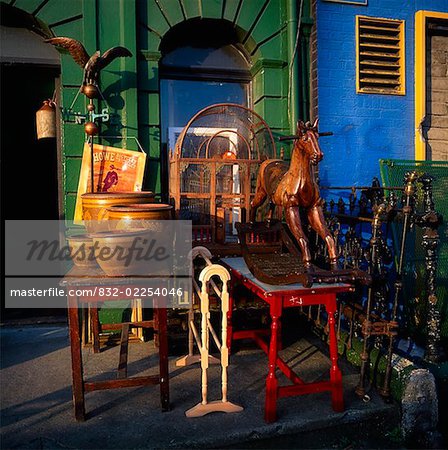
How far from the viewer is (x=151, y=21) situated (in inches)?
215

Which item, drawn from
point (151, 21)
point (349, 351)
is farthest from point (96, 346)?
point (151, 21)

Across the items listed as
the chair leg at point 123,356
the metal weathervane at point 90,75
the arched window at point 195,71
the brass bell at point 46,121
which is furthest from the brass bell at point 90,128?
the chair leg at point 123,356

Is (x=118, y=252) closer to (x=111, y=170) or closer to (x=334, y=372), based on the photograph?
(x=334, y=372)

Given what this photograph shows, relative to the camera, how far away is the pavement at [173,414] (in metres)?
3.30

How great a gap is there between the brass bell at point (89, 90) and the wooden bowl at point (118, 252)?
232 cm

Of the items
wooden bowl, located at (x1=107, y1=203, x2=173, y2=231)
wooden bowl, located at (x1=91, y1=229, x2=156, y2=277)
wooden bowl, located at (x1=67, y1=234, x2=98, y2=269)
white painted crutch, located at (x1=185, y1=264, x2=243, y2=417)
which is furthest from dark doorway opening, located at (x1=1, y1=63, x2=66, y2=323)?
white painted crutch, located at (x1=185, y1=264, x2=243, y2=417)

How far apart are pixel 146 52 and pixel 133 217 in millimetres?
2553

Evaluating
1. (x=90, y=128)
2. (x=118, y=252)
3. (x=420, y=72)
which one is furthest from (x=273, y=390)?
(x=420, y=72)

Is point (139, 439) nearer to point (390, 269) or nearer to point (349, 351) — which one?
point (349, 351)

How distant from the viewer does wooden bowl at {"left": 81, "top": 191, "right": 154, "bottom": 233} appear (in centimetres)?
432

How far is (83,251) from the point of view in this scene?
3555 mm

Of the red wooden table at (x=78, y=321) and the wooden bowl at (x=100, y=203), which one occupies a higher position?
the wooden bowl at (x=100, y=203)

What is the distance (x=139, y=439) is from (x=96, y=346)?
1.85 metres

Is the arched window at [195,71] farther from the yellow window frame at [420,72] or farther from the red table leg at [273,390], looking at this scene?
the red table leg at [273,390]
